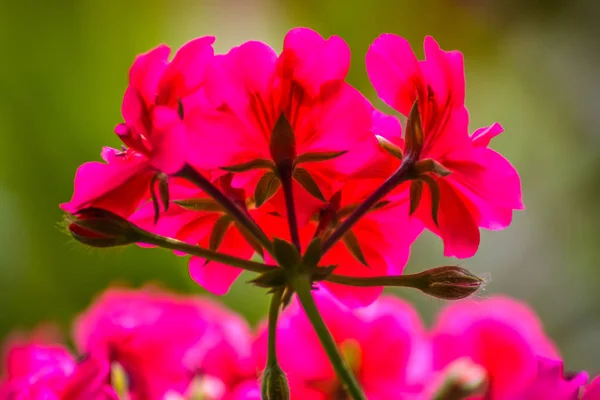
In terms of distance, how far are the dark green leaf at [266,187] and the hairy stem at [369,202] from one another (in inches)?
1.3

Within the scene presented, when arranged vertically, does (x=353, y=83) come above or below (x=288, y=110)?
below

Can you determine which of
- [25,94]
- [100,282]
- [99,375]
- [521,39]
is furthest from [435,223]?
[521,39]

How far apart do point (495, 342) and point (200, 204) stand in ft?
0.90

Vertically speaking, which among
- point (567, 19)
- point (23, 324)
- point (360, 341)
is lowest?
point (23, 324)

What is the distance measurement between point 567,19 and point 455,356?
4.97 feet

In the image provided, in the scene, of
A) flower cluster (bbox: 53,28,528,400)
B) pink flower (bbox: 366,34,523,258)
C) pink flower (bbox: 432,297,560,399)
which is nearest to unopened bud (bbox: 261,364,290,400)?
flower cluster (bbox: 53,28,528,400)

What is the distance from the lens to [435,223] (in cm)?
35

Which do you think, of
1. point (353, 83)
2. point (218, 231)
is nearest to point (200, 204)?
point (218, 231)

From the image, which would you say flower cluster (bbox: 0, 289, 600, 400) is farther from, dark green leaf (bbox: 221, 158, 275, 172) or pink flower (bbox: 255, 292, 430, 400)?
dark green leaf (bbox: 221, 158, 275, 172)

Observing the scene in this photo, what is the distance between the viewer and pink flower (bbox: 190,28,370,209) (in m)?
0.33

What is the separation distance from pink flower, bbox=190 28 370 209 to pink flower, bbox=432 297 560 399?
0.71ft

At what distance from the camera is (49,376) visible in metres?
0.42

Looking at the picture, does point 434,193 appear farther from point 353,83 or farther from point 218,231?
point 353,83

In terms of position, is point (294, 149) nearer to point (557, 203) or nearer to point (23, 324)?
point (23, 324)
